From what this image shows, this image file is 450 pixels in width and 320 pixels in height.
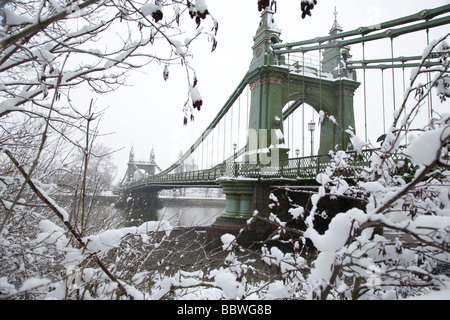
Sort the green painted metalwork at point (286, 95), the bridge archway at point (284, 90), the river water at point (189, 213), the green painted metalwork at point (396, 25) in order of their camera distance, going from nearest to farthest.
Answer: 1. the river water at point (189, 213)
2. the green painted metalwork at point (396, 25)
3. the green painted metalwork at point (286, 95)
4. the bridge archway at point (284, 90)

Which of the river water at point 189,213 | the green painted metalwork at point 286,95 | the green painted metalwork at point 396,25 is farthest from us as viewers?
the green painted metalwork at point 286,95

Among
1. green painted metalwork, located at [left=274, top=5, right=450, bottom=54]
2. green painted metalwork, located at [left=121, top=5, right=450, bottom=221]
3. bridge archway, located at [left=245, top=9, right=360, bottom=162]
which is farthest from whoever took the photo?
bridge archway, located at [left=245, top=9, right=360, bottom=162]

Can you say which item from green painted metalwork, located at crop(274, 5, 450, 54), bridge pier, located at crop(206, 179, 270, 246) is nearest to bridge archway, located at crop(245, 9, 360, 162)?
green painted metalwork, located at crop(274, 5, 450, 54)

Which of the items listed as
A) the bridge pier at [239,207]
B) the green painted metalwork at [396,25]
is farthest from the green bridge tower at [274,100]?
the green painted metalwork at [396,25]

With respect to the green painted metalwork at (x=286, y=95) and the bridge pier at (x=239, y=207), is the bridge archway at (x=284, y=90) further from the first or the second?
the bridge pier at (x=239, y=207)

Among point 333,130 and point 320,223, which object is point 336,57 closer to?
point 333,130

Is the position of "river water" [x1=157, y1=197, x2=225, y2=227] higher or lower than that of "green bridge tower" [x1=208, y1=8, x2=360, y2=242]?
lower

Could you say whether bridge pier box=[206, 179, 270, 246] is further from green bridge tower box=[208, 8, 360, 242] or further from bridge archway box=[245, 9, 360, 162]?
bridge archway box=[245, 9, 360, 162]

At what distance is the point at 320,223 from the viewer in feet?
32.1

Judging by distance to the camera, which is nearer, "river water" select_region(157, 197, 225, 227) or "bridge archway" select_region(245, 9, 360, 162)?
"river water" select_region(157, 197, 225, 227)

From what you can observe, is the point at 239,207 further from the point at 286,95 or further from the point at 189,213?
the point at 189,213

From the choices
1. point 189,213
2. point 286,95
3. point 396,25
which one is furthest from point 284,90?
point 189,213
